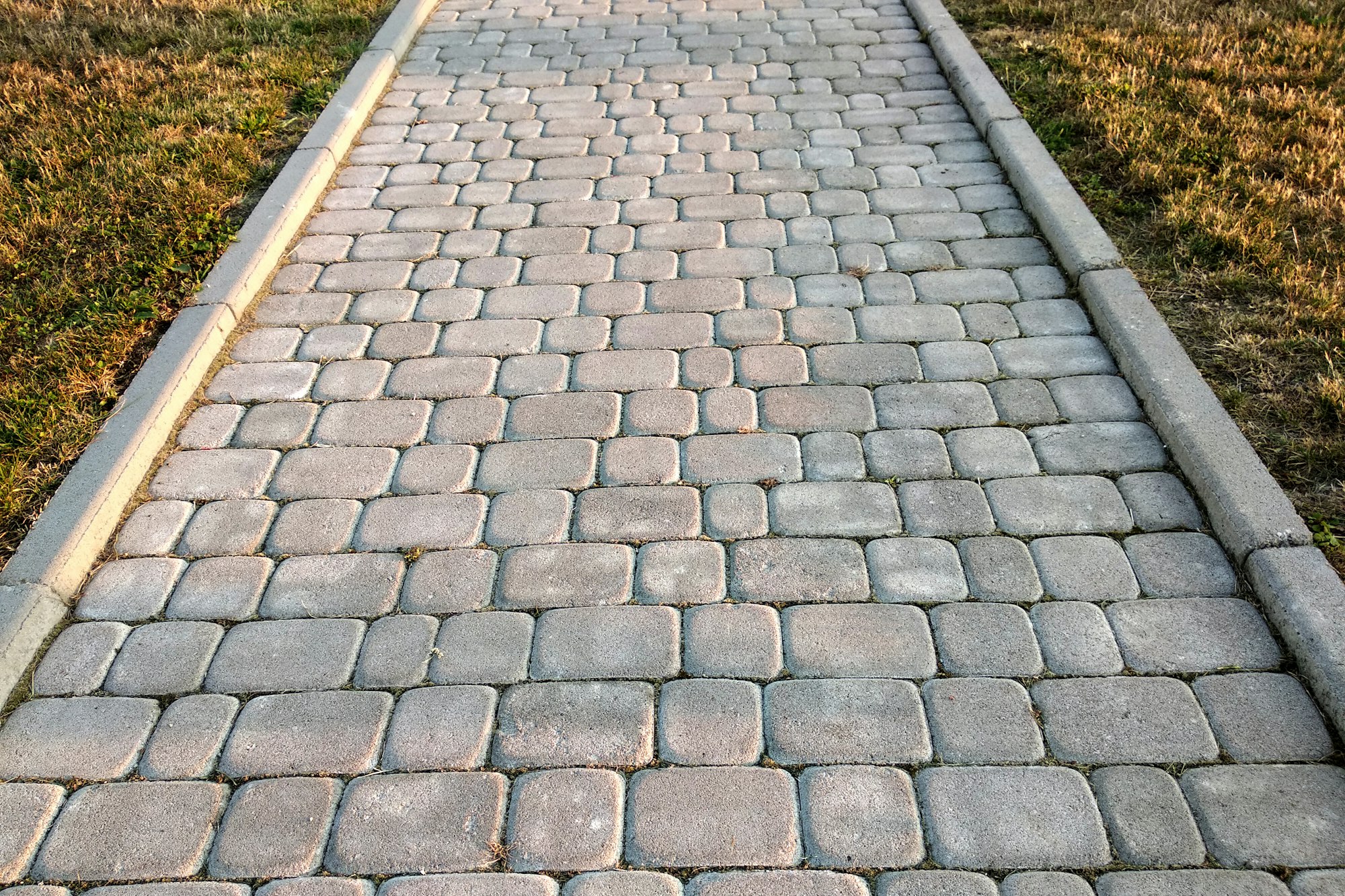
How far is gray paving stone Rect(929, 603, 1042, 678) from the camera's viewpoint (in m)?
2.66

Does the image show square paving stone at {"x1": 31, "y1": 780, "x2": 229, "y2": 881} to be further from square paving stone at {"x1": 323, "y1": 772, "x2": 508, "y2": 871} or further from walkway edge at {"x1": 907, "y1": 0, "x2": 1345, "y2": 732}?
walkway edge at {"x1": 907, "y1": 0, "x2": 1345, "y2": 732}

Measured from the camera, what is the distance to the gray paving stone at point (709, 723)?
2.48 m

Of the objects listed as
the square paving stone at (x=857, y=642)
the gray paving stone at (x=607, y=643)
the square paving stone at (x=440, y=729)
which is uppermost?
the square paving stone at (x=857, y=642)

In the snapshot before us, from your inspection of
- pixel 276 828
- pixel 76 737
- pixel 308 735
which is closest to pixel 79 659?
pixel 76 737

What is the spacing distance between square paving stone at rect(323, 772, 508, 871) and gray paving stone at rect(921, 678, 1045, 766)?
1020 mm

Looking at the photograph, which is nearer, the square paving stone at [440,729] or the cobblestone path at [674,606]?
the cobblestone path at [674,606]

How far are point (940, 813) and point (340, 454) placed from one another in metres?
2.12

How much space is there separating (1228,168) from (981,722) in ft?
10.4

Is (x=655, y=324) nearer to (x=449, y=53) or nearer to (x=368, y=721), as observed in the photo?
(x=368, y=721)

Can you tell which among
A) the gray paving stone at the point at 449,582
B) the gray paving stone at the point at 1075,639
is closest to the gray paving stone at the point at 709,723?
the gray paving stone at the point at 449,582

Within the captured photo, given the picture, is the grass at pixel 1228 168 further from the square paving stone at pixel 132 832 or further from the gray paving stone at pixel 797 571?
the square paving stone at pixel 132 832

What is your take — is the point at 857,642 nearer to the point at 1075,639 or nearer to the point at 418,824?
the point at 1075,639

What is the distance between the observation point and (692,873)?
2264mm

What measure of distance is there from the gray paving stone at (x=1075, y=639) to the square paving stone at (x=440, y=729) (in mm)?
1381
